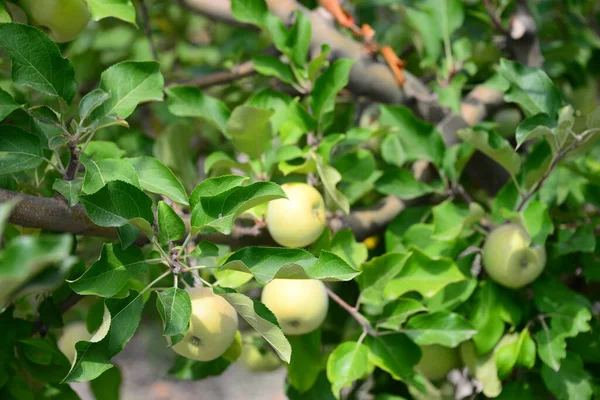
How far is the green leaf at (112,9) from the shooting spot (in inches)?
35.8

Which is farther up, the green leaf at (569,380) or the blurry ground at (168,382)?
the green leaf at (569,380)

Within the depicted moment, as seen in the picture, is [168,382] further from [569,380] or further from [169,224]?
[169,224]

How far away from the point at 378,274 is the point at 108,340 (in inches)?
16.9

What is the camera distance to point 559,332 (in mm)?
1054

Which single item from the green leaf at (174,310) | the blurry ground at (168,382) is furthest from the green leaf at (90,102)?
the blurry ground at (168,382)

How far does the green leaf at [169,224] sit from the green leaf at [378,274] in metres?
0.33

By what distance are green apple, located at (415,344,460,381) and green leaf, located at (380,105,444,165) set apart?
0.32 meters

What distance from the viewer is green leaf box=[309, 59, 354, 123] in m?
1.12

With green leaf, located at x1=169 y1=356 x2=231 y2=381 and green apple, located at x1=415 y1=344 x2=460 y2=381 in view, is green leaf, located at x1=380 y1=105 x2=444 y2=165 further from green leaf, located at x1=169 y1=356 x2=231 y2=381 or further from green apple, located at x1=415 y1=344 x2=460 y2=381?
green leaf, located at x1=169 y1=356 x2=231 y2=381

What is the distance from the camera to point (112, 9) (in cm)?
93

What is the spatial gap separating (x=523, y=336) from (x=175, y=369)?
562 mm

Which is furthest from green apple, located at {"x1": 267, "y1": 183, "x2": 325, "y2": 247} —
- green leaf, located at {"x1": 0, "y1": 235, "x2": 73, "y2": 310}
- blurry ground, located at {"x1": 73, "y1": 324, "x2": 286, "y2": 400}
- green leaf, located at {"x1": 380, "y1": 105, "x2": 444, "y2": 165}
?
blurry ground, located at {"x1": 73, "y1": 324, "x2": 286, "y2": 400}

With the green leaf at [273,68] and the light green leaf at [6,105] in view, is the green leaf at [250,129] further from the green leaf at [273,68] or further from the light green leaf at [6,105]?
the light green leaf at [6,105]

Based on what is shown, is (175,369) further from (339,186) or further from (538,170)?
(538,170)
